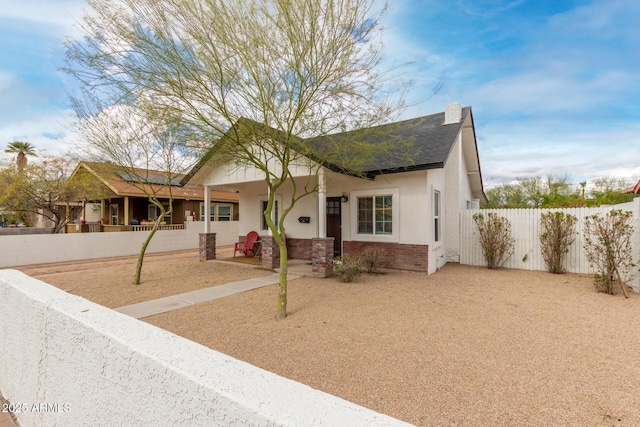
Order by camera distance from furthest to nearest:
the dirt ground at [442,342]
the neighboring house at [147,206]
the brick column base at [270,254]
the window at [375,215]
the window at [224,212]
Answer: the window at [224,212] → the neighboring house at [147,206] → the window at [375,215] → the brick column base at [270,254] → the dirt ground at [442,342]

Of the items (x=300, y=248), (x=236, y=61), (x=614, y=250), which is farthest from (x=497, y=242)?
(x=236, y=61)

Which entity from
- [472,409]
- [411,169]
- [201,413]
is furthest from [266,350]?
[411,169]

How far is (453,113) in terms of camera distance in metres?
11.4

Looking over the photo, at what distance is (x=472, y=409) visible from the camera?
2840 mm

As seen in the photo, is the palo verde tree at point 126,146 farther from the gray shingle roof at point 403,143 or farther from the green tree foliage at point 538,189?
the green tree foliage at point 538,189

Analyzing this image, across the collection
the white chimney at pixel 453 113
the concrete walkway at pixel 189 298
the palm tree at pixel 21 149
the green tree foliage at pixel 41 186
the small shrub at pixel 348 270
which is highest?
the palm tree at pixel 21 149

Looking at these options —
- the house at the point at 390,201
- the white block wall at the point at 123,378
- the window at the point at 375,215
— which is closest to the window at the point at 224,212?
the house at the point at 390,201

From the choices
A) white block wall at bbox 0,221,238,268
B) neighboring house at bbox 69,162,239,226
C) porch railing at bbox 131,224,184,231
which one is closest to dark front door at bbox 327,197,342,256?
neighboring house at bbox 69,162,239,226

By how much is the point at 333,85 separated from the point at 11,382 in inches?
215

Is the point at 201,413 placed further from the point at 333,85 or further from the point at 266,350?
the point at 333,85

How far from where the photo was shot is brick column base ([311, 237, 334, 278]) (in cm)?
870

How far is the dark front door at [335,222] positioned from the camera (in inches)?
437

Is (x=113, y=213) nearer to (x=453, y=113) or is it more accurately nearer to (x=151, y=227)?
(x=151, y=227)

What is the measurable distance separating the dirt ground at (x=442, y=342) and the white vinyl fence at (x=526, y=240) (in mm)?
1497
